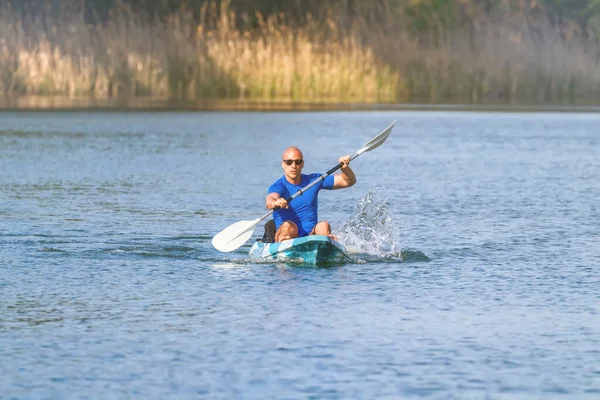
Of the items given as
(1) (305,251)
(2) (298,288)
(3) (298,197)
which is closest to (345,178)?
(3) (298,197)

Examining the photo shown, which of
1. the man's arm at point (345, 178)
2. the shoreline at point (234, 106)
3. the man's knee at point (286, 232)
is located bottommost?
the man's knee at point (286, 232)

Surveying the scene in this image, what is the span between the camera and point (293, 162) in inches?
548

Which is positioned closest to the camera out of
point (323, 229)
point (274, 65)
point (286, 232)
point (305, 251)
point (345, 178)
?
point (305, 251)

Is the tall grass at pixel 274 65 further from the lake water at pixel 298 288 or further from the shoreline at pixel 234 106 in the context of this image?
the lake water at pixel 298 288

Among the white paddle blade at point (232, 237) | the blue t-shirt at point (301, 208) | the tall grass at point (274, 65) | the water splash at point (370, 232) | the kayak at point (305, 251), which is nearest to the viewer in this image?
the kayak at point (305, 251)

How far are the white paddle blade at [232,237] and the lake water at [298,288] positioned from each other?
0.17 metres

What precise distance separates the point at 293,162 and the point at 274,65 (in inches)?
1150

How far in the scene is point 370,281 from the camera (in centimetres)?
1271

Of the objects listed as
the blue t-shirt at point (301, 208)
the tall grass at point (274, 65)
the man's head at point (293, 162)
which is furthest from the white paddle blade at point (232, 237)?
the tall grass at point (274, 65)

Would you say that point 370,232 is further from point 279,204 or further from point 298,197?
point 279,204

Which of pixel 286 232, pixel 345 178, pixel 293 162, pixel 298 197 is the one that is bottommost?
pixel 286 232

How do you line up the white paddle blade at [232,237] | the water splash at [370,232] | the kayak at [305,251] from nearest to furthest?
the kayak at [305,251]
the white paddle blade at [232,237]
the water splash at [370,232]

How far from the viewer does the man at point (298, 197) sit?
1391 cm

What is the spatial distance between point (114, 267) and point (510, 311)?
401 cm
